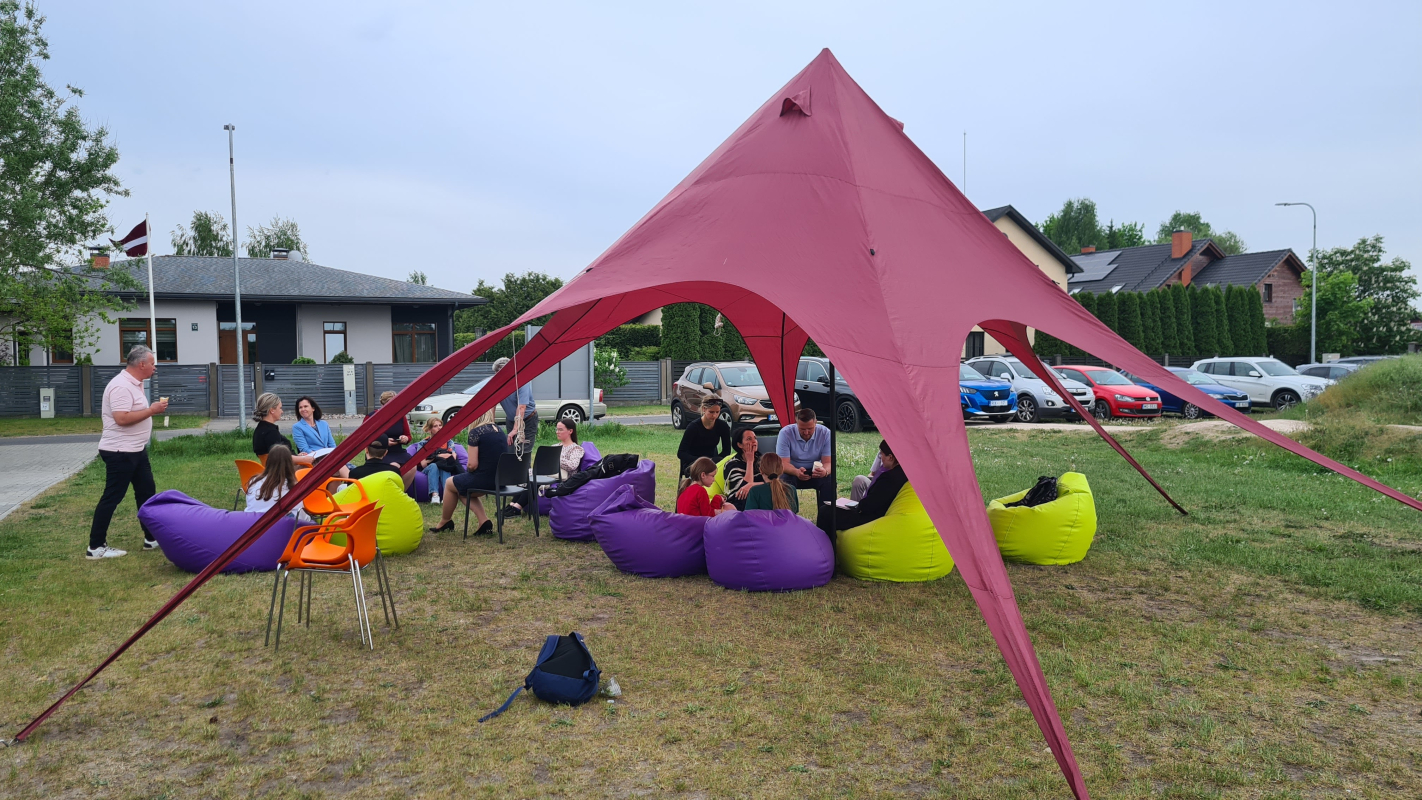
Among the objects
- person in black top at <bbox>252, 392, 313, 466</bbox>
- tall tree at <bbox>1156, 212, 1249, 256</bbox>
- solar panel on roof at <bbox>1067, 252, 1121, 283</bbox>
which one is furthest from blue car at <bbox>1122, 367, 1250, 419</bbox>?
tall tree at <bbox>1156, 212, 1249, 256</bbox>

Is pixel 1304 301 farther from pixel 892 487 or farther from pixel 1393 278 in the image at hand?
→ pixel 892 487

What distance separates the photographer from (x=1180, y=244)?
4484cm

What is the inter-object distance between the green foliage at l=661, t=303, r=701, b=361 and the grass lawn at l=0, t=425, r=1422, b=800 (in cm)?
2167

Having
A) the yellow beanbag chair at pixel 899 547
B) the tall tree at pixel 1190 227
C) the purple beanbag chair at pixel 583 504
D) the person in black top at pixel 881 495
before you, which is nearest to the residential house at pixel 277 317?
the purple beanbag chair at pixel 583 504

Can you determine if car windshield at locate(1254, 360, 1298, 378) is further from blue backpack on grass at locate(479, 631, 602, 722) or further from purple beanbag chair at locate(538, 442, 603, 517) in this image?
blue backpack on grass at locate(479, 631, 602, 722)

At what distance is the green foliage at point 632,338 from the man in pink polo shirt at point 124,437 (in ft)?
83.1

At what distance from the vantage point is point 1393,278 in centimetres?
3903

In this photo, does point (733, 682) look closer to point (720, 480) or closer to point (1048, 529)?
point (1048, 529)

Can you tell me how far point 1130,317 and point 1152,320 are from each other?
130 cm

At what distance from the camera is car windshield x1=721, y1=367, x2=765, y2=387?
18.3m

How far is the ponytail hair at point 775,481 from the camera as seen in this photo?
21.2 feet

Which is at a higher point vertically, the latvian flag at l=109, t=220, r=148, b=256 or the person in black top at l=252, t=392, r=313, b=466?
the latvian flag at l=109, t=220, r=148, b=256

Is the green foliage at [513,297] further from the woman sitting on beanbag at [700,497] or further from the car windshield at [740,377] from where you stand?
the woman sitting on beanbag at [700,497]

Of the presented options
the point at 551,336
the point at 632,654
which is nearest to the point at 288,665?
the point at 632,654
